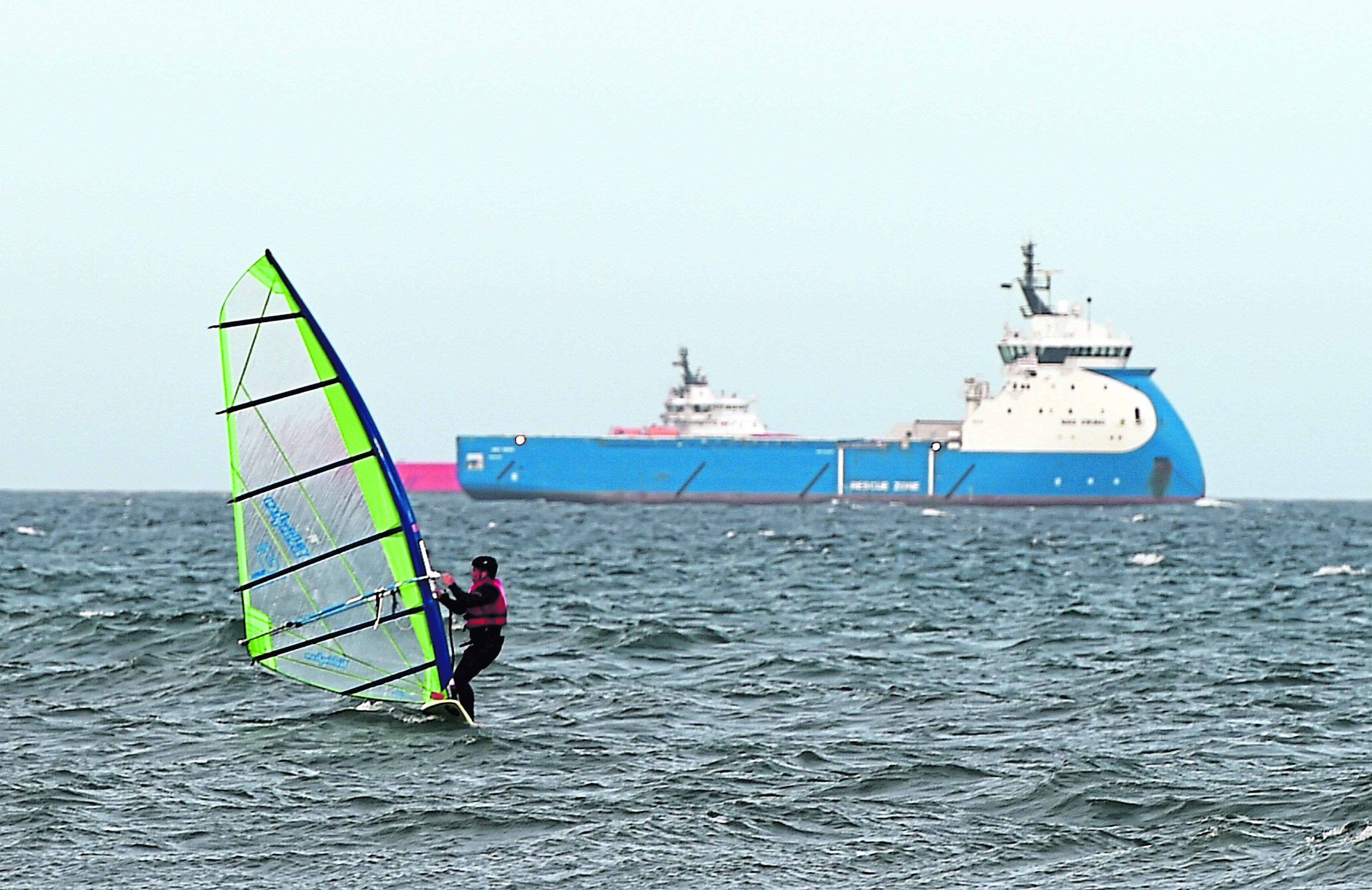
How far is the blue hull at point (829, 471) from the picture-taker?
78812 mm

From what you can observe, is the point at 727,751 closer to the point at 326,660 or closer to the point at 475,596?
the point at 475,596

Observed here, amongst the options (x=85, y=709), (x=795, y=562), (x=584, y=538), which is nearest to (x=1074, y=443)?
(x=584, y=538)

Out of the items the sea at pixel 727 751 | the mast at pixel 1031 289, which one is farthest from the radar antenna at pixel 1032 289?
the sea at pixel 727 751

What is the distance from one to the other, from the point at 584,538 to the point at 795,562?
14.8m

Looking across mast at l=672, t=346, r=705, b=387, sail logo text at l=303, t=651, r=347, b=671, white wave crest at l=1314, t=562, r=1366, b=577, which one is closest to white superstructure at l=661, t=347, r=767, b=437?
mast at l=672, t=346, r=705, b=387

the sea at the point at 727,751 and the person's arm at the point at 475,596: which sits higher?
the person's arm at the point at 475,596

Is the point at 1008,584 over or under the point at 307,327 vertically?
under

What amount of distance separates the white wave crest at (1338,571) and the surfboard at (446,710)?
84.3 ft

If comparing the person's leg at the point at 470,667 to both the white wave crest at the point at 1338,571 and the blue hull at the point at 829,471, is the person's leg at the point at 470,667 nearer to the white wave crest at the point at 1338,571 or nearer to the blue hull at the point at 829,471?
the white wave crest at the point at 1338,571

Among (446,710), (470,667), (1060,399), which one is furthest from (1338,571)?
(1060,399)

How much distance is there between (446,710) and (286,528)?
6.49ft

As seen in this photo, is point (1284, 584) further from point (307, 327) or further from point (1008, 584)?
point (307, 327)

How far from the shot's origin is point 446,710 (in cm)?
1346

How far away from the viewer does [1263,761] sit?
12.2 m
